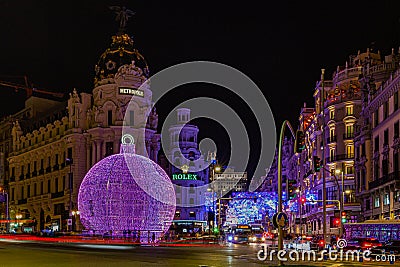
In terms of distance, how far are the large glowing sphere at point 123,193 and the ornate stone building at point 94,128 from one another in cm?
2967

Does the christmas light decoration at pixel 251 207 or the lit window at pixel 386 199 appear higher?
the lit window at pixel 386 199

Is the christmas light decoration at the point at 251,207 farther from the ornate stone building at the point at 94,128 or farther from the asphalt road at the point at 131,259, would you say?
the asphalt road at the point at 131,259

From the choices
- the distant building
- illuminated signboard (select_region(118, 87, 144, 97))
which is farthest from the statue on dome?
the distant building

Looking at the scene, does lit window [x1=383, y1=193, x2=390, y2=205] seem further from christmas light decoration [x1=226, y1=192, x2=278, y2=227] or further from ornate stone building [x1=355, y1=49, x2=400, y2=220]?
christmas light decoration [x1=226, y1=192, x2=278, y2=227]

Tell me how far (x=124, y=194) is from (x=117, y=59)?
121 ft

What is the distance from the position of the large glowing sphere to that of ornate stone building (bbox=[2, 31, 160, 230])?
1168 inches

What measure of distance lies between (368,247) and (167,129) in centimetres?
11031

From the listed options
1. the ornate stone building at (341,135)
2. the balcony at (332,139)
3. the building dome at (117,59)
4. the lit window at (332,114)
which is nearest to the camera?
the ornate stone building at (341,135)

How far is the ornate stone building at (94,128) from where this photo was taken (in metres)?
84.8

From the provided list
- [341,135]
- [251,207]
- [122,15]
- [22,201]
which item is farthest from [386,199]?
[251,207]

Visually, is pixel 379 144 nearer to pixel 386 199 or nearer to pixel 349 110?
pixel 386 199

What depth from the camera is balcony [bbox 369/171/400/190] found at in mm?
50625

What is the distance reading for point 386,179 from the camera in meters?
53.6

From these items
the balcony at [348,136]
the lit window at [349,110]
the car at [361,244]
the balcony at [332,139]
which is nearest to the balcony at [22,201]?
the balcony at [332,139]
